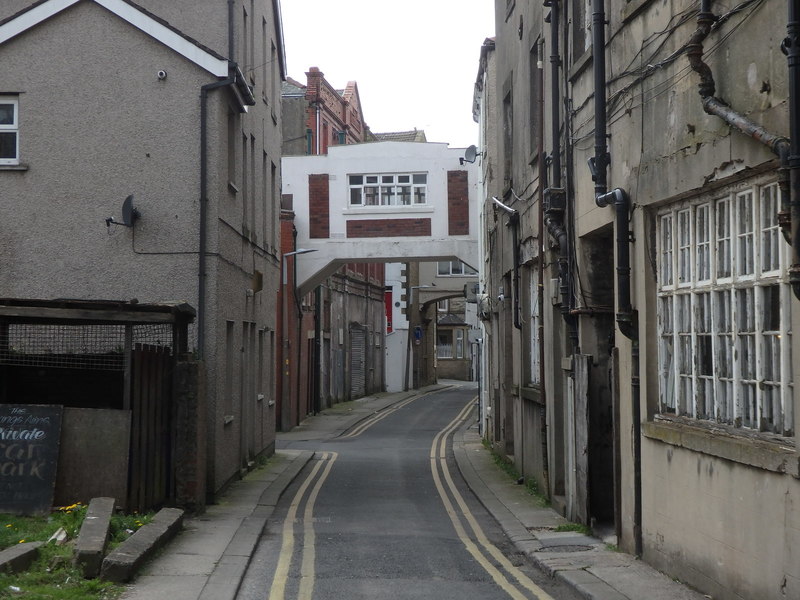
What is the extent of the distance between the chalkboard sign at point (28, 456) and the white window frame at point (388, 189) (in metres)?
21.4

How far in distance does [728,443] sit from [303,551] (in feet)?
17.1

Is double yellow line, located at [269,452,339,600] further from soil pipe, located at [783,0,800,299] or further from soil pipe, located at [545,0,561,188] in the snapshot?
soil pipe, located at [545,0,561,188]

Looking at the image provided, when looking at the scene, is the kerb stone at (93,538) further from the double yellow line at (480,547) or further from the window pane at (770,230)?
the window pane at (770,230)

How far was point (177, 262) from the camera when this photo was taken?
15305 millimetres

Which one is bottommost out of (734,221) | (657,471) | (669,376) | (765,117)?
(657,471)

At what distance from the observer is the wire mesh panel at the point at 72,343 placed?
1339 centimetres

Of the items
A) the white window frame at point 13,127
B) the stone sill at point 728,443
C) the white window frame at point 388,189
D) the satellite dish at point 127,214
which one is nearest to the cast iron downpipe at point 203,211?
the satellite dish at point 127,214

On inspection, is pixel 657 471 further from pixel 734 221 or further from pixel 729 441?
pixel 734 221

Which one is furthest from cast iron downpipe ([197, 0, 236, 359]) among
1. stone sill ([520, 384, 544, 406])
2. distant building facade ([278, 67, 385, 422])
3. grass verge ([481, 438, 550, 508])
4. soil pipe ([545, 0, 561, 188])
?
distant building facade ([278, 67, 385, 422])

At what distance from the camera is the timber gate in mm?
12414

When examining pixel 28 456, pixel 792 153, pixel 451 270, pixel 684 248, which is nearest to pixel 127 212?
pixel 28 456

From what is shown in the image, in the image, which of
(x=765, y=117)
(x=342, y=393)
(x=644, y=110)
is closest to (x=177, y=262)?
(x=644, y=110)

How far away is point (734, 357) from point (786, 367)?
97 centimetres

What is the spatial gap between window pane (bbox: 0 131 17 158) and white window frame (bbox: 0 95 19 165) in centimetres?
3
